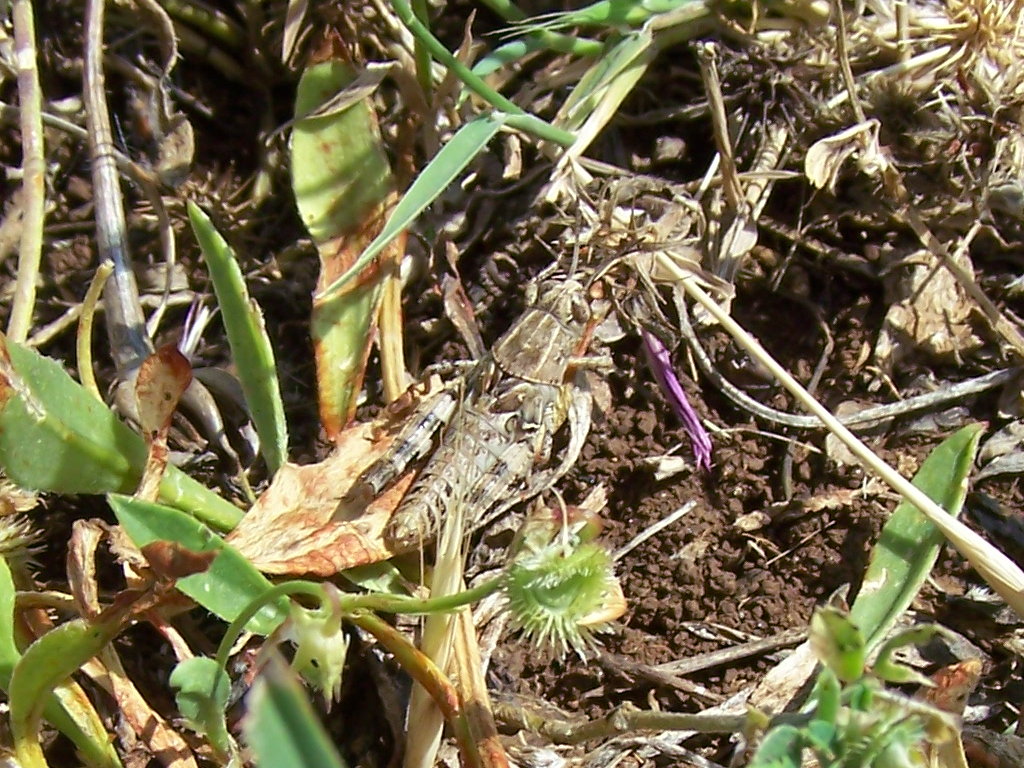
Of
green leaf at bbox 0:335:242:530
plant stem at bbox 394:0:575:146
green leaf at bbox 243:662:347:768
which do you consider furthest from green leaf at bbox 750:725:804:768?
plant stem at bbox 394:0:575:146

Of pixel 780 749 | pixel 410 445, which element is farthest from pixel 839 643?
pixel 410 445

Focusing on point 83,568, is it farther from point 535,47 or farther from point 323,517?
point 535,47

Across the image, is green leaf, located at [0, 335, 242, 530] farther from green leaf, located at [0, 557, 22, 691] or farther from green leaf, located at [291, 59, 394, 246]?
green leaf, located at [291, 59, 394, 246]

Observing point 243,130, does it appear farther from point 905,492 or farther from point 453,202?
point 905,492

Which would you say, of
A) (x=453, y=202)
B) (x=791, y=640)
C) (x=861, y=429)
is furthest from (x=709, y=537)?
(x=453, y=202)

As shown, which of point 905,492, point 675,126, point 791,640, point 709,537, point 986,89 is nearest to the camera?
point 905,492

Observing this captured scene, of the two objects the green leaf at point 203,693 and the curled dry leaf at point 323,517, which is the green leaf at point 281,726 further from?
the curled dry leaf at point 323,517

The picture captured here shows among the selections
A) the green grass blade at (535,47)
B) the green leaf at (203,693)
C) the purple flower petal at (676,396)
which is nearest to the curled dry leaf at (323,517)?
the green leaf at (203,693)
